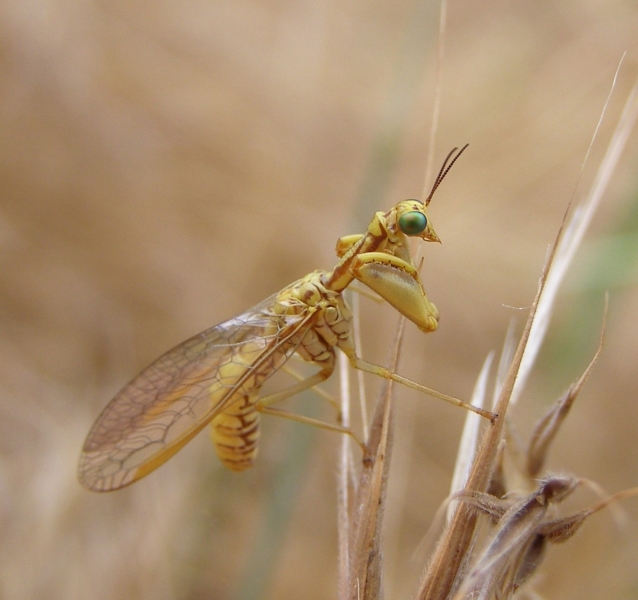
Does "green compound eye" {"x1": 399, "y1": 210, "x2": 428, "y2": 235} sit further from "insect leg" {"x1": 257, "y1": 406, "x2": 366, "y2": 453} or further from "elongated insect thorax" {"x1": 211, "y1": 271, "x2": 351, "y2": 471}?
"insect leg" {"x1": 257, "y1": 406, "x2": 366, "y2": 453}

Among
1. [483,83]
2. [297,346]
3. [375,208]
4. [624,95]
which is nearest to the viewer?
[297,346]

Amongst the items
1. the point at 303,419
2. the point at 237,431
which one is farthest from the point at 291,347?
the point at 237,431

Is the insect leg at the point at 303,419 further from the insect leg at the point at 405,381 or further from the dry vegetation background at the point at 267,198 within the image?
the dry vegetation background at the point at 267,198

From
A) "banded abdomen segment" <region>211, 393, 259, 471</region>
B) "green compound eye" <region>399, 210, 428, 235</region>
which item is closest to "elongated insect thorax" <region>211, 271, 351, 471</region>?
"banded abdomen segment" <region>211, 393, 259, 471</region>

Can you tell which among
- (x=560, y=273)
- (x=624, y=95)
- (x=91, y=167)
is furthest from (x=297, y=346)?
(x=91, y=167)

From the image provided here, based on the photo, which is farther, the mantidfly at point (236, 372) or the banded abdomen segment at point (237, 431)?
the banded abdomen segment at point (237, 431)

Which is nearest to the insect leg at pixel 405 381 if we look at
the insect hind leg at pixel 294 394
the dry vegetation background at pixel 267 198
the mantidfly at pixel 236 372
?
the mantidfly at pixel 236 372

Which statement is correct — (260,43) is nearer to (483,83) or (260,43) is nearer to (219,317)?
(483,83)
